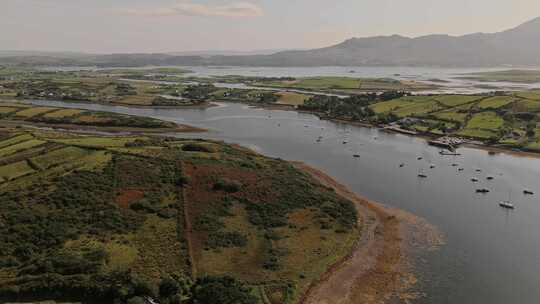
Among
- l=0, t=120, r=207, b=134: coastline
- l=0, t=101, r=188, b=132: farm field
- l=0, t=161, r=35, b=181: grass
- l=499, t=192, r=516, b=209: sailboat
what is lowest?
l=499, t=192, r=516, b=209: sailboat

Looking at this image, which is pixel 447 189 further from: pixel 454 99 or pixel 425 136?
pixel 454 99

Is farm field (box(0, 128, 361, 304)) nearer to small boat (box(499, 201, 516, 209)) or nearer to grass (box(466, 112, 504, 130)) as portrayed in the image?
small boat (box(499, 201, 516, 209))

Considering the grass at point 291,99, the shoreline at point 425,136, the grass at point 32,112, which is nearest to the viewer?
the shoreline at point 425,136

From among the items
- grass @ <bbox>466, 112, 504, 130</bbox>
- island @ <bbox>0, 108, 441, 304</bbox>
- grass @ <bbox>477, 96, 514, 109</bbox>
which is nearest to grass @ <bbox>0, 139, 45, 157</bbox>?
island @ <bbox>0, 108, 441, 304</bbox>

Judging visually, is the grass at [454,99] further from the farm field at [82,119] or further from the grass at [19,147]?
the grass at [19,147]

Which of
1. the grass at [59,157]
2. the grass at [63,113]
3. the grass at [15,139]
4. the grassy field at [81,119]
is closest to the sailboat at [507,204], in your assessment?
the grass at [59,157]

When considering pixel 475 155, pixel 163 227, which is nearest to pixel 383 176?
pixel 475 155

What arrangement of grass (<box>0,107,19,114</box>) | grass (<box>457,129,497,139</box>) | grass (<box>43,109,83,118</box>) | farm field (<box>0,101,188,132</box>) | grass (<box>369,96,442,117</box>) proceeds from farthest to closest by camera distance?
grass (<box>369,96,442,117</box>), grass (<box>0,107,19,114</box>), grass (<box>43,109,83,118</box>), farm field (<box>0,101,188,132</box>), grass (<box>457,129,497,139</box>)
